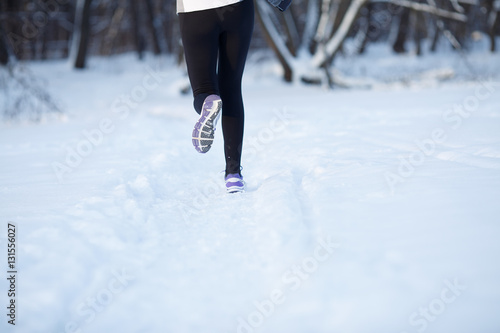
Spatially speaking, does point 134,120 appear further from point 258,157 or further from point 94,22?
point 94,22

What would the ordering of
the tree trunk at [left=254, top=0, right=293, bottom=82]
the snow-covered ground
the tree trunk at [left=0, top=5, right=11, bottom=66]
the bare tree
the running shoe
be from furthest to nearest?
the bare tree → the tree trunk at [left=254, top=0, right=293, bottom=82] → the tree trunk at [left=0, top=5, right=11, bottom=66] → the running shoe → the snow-covered ground

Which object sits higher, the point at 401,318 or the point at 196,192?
the point at 401,318

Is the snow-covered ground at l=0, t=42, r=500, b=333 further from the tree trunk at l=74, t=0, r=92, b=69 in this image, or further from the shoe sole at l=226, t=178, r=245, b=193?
the tree trunk at l=74, t=0, r=92, b=69

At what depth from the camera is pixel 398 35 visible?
17797mm

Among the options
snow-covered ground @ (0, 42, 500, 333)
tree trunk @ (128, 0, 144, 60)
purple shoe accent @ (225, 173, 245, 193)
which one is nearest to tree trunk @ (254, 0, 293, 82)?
snow-covered ground @ (0, 42, 500, 333)

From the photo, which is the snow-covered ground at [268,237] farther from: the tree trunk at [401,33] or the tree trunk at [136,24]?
the tree trunk at [401,33]

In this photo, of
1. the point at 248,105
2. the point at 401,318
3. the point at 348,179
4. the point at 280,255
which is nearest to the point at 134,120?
the point at 248,105

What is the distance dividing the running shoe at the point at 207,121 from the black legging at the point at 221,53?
73 mm

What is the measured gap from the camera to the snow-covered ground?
1023mm

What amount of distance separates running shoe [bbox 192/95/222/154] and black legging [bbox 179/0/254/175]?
7 cm

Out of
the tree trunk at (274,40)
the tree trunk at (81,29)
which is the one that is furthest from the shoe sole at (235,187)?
the tree trunk at (81,29)

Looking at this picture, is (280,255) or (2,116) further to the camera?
(2,116)

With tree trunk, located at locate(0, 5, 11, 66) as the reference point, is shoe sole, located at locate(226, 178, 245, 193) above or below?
below

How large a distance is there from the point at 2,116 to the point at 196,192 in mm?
4013
